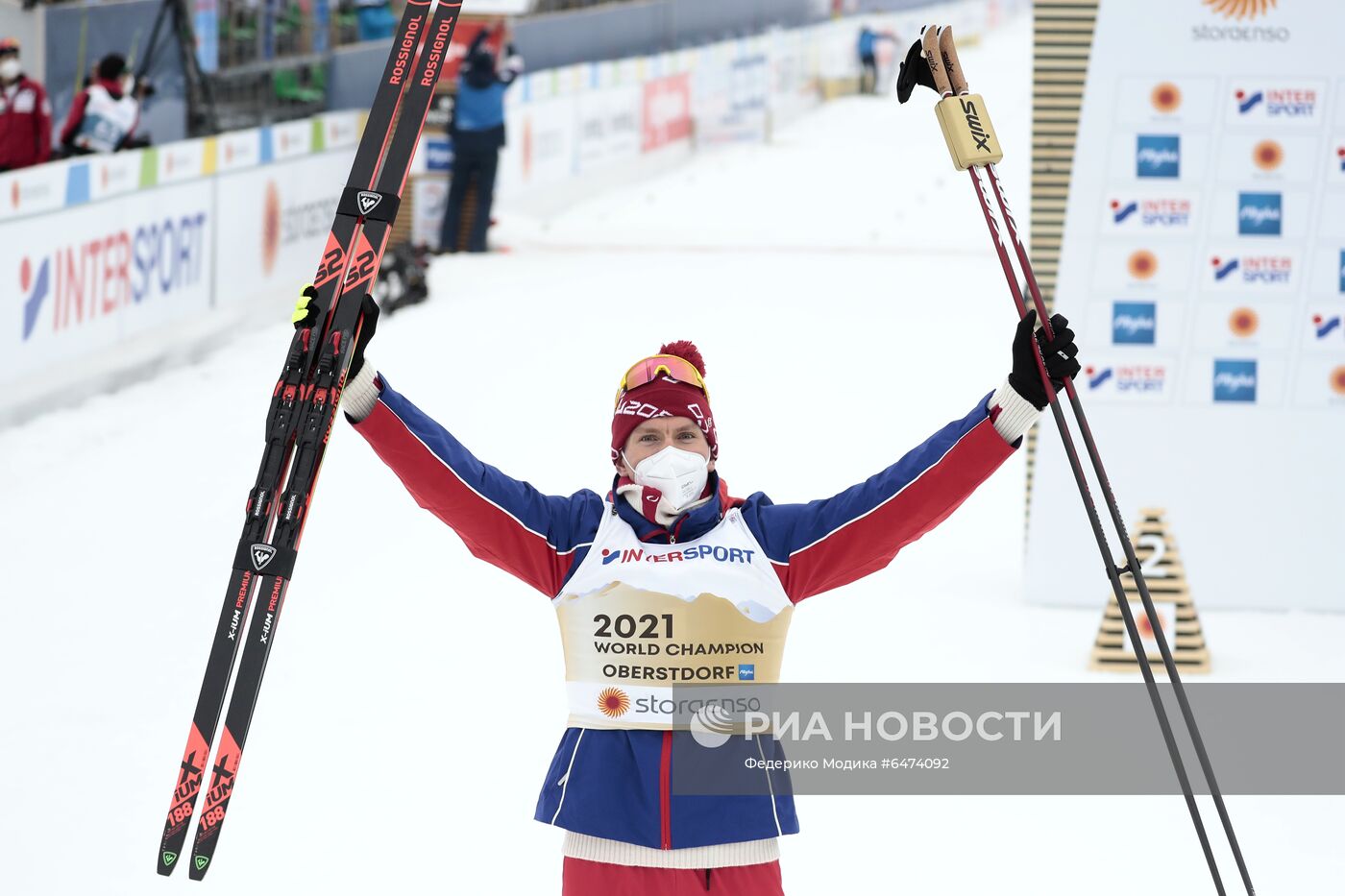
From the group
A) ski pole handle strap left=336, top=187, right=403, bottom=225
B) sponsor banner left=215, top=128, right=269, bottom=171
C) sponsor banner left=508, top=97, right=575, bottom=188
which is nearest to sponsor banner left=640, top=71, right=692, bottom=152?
sponsor banner left=508, top=97, right=575, bottom=188

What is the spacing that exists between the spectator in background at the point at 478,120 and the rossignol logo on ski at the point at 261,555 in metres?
11.0

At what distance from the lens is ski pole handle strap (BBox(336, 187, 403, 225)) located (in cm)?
353

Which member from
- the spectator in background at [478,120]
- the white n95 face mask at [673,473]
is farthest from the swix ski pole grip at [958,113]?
the spectator in background at [478,120]

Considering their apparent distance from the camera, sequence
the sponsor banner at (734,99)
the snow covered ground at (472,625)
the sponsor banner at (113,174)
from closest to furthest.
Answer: the snow covered ground at (472,625) → the sponsor banner at (113,174) → the sponsor banner at (734,99)

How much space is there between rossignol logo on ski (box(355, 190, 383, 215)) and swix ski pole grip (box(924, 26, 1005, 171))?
3.58ft

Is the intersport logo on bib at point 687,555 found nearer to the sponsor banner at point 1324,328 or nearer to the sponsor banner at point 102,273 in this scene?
the sponsor banner at point 1324,328

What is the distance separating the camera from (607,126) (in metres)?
18.5

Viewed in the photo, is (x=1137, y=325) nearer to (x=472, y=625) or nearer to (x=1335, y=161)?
(x=1335, y=161)

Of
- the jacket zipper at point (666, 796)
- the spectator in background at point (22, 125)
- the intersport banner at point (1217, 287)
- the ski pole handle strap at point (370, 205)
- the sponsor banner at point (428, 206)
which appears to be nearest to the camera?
the jacket zipper at point (666, 796)

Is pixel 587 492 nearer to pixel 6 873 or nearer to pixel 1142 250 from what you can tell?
pixel 6 873

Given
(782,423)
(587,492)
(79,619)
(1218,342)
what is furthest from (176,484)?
(587,492)

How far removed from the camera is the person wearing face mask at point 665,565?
285 cm

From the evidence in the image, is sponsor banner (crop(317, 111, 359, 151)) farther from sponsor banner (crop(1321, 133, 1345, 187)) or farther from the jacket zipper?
the jacket zipper

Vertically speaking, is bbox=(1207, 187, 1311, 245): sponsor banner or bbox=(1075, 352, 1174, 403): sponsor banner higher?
bbox=(1207, 187, 1311, 245): sponsor banner
